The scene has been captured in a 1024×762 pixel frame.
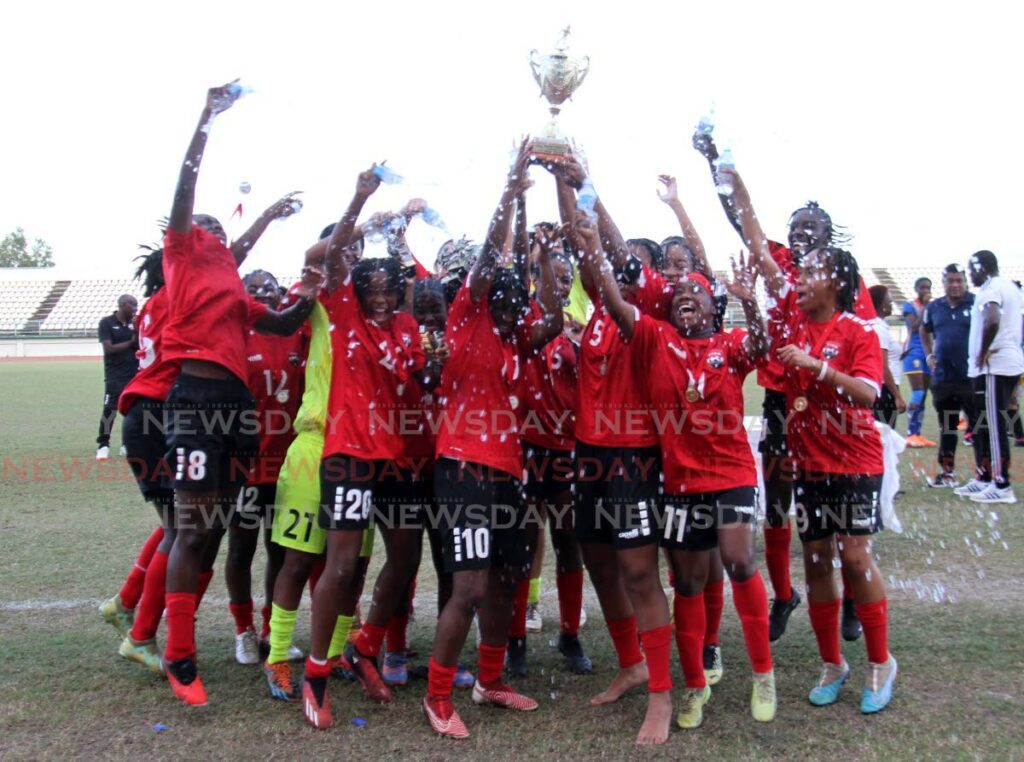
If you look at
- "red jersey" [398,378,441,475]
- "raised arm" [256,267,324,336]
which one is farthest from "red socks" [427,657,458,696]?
"raised arm" [256,267,324,336]

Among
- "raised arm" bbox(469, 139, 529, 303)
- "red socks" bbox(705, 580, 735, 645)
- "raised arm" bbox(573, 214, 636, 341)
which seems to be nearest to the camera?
"raised arm" bbox(573, 214, 636, 341)

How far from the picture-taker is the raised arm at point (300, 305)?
4.30 meters

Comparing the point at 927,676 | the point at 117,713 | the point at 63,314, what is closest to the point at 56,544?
the point at 117,713

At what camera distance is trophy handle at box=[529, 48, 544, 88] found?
4383mm

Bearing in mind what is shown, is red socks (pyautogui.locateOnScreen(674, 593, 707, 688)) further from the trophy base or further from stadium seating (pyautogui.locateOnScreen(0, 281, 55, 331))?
stadium seating (pyautogui.locateOnScreen(0, 281, 55, 331))

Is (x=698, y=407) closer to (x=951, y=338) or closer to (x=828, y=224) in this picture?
(x=828, y=224)

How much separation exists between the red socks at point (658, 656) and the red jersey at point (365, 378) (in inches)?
51.3

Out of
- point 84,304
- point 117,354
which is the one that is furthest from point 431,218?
point 84,304

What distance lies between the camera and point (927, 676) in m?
4.24

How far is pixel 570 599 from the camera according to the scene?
186 inches

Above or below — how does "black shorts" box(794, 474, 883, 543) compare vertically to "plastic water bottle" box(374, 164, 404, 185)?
below

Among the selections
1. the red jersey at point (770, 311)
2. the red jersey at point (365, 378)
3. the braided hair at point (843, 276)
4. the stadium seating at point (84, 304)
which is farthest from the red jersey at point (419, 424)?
the stadium seating at point (84, 304)

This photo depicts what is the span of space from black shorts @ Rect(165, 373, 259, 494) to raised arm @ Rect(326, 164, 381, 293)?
68 centimetres

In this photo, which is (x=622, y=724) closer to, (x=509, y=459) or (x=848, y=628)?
(x=509, y=459)
